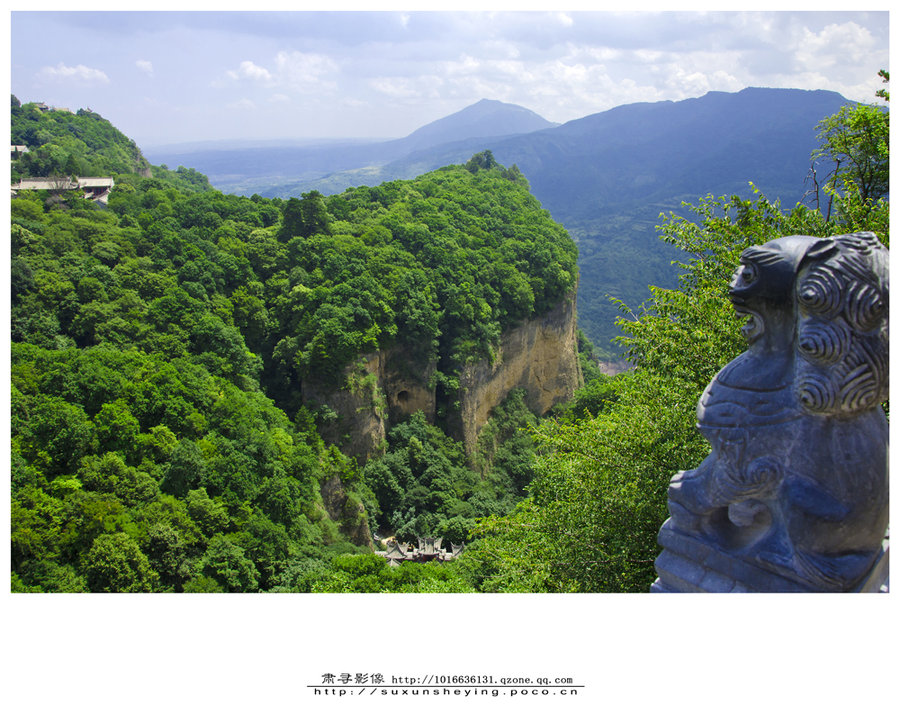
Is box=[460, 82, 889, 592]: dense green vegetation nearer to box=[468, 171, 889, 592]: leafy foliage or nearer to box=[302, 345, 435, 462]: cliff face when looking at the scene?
box=[468, 171, 889, 592]: leafy foliage

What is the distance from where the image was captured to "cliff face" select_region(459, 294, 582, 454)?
106 feet

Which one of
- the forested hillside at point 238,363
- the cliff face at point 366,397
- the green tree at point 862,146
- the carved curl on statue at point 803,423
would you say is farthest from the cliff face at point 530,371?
the carved curl on statue at point 803,423

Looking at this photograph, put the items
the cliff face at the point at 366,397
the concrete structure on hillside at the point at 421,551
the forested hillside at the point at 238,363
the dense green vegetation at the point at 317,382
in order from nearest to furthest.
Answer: the dense green vegetation at the point at 317,382, the forested hillside at the point at 238,363, the concrete structure on hillside at the point at 421,551, the cliff face at the point at 366,397

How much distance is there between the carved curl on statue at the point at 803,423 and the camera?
4.55m

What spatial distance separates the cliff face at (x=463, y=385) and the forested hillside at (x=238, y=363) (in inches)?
24.9

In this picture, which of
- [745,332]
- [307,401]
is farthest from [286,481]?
[745,332]

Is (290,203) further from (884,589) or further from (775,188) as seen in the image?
(775,188)

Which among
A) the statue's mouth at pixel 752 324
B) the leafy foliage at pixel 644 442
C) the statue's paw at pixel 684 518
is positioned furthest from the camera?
the leafy foliage at pixel 644 442

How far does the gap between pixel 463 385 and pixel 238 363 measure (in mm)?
11636

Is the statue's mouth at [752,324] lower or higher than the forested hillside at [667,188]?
lower

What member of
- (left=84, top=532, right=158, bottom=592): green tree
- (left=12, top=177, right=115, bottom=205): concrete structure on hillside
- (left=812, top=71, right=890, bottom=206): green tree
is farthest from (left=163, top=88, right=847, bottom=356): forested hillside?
(left=84, top=532, right=158, bottom=592): green tree

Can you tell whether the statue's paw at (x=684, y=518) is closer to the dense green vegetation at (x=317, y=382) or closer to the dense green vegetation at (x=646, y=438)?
the dense green vegetation at (x=646, y=438)

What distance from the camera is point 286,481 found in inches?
763
